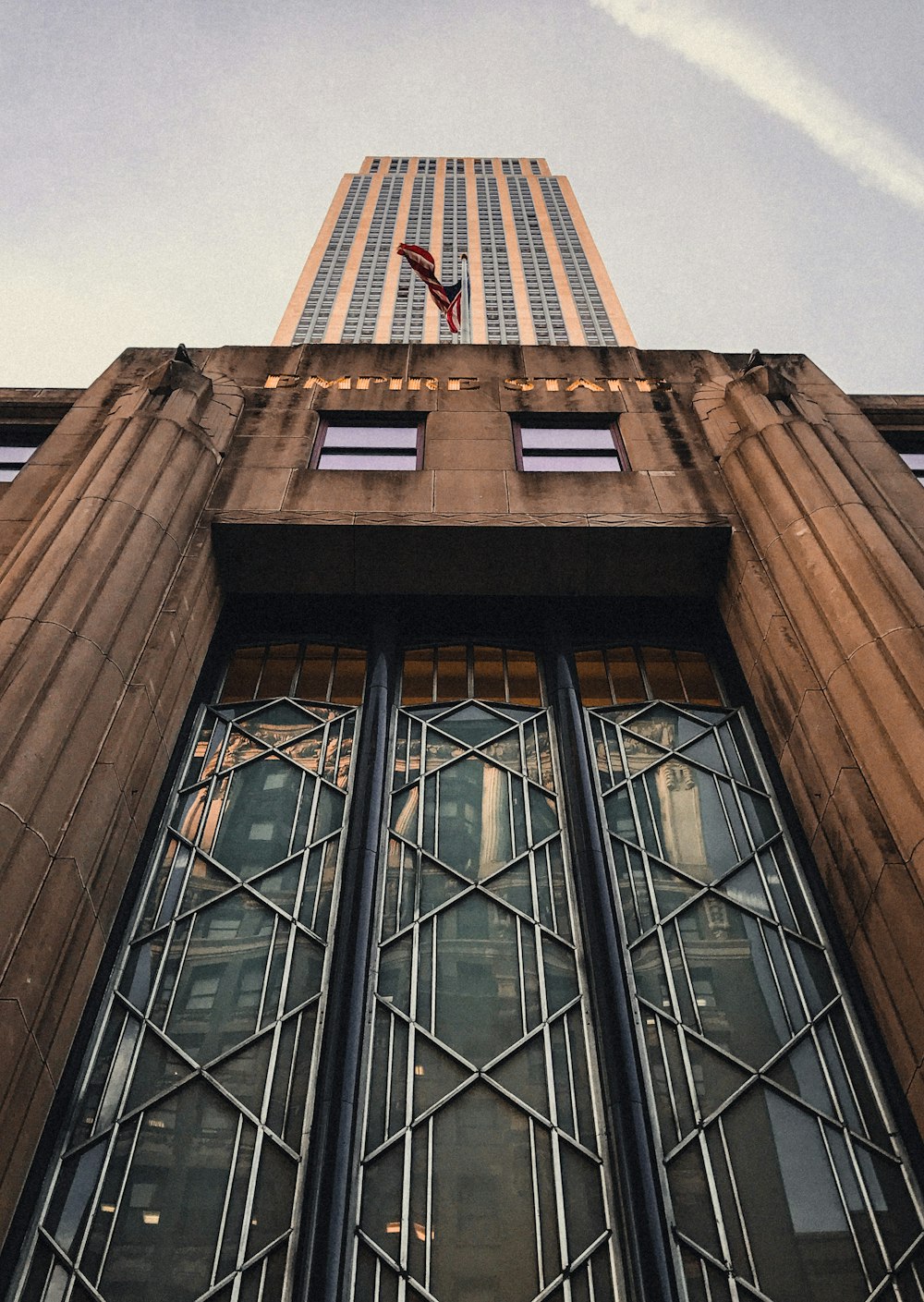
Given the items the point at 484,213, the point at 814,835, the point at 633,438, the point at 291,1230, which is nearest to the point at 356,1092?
the point at 291,1230

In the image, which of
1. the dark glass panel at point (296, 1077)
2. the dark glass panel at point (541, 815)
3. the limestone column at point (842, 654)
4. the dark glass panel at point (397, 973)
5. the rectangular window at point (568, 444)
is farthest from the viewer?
the rectangular window at point (568, 444)

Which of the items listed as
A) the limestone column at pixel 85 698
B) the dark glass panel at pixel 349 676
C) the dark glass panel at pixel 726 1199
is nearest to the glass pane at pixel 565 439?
the dark glass panel at pixel 349 676

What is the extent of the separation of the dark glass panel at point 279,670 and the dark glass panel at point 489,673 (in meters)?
2.97

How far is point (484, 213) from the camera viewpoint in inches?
4080

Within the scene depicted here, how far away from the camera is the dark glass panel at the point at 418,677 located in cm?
1338

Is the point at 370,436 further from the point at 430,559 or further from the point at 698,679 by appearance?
the point at 698,679

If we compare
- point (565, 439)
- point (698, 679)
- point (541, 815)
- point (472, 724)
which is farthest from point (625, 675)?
point (565, 439)

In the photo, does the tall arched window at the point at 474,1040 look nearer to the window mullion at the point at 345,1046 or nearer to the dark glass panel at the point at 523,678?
the window mullion at the point at 345,1046

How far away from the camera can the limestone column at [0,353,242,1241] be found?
8.03m

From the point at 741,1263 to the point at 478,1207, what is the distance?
242 cm

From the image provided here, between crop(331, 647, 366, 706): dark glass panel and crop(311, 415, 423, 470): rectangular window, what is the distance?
353cm

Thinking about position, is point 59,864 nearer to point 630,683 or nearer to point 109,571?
point 109,571

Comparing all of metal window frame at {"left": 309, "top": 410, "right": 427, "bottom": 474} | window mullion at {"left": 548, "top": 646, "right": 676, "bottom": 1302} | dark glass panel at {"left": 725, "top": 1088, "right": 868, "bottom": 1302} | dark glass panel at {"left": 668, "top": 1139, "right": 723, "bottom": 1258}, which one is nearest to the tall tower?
metal window frame at {"left": 309, "top": 410, "right": 427, "bottom": 474}

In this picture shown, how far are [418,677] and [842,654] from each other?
6.30m
